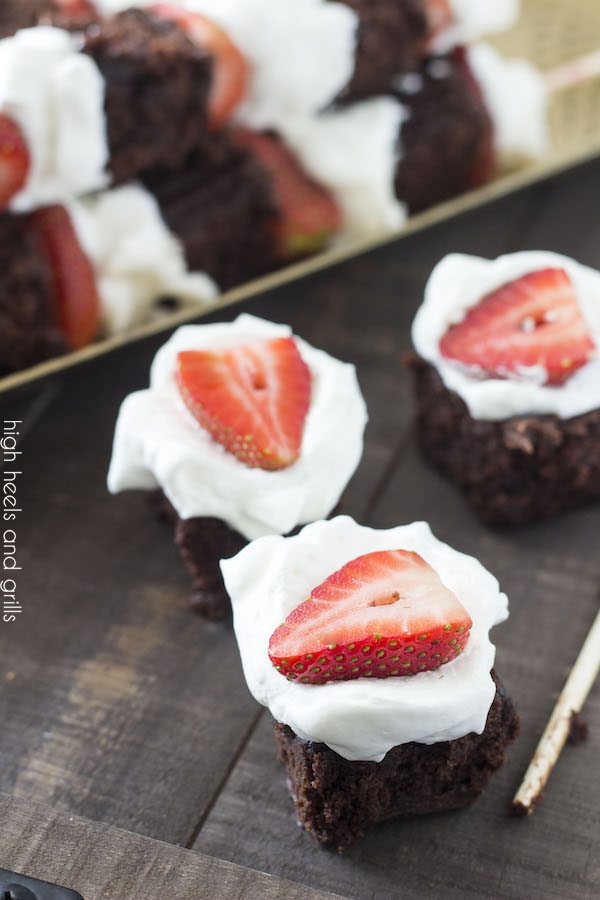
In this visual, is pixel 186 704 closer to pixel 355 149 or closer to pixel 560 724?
pixel 560 724

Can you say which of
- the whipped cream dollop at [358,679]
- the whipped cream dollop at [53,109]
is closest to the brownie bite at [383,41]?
the whipped cream dollop at [53,109]

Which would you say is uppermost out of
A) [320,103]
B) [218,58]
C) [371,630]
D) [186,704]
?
[218,58]

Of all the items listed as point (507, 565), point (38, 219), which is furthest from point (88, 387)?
point (507, 565)

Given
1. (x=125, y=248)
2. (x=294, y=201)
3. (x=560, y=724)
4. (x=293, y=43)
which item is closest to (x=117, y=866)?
(x=560, y=724)

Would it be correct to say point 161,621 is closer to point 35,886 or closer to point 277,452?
point 277,452

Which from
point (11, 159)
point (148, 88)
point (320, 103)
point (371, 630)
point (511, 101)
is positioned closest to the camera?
point (371, 630)

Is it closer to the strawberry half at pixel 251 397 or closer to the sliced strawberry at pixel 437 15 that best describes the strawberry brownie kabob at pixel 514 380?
the strawberry half at pixel 251 397

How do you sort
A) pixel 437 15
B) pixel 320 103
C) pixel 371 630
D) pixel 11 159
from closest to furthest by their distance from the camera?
pixel 371 630
pixel 11 159
pixel 320 103
pixel 437 15

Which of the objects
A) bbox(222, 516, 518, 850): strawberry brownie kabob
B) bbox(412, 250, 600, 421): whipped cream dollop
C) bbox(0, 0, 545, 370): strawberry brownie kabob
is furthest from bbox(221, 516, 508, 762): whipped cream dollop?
bbox(0, 0, 545, 370): strawberry brownie kabob
